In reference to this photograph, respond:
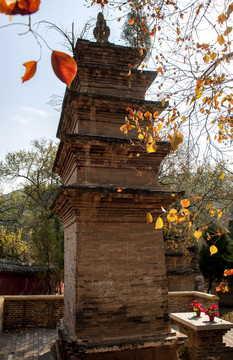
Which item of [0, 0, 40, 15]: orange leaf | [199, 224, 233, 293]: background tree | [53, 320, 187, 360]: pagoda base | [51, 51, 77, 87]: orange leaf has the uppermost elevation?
[0, 0, 40, 15]: orange leaf

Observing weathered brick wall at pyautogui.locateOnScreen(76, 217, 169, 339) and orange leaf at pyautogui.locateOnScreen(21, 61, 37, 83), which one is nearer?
orange leaf at pyautogui.locateOnScreen(21, 61, 37, 83)

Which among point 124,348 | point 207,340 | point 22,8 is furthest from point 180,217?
point 207,340

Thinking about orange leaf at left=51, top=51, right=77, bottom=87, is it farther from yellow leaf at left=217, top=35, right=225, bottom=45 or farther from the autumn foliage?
yellow leaf at left=217, top=35, right=225, bottom=45

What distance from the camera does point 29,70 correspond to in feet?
4.45

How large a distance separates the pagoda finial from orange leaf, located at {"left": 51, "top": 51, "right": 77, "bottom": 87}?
294 inches

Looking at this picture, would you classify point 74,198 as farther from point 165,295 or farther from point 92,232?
point 165,295

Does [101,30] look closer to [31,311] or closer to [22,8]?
[22,8]

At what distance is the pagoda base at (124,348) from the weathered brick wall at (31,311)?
19.6 feet

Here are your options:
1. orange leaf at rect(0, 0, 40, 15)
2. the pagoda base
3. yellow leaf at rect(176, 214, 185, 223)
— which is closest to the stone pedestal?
the pagoda base

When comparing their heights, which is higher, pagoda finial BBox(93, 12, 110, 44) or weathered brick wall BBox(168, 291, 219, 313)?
pagoda finial BBox(93, 12, 110, 44)

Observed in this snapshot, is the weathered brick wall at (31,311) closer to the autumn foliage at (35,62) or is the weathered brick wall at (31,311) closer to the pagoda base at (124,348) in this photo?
the pagoda base at (124,348)

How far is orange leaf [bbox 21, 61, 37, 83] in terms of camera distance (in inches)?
53.1

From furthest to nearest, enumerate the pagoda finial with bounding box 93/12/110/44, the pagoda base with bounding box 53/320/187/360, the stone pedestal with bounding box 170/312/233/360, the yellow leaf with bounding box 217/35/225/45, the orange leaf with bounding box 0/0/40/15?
the pagoda finial with bounding box 93/12/110/44, the stone pedestal with bounding box 170/312/233/360, the pagoda base with bounding box 53/320/187/360, the yellow leaf with bounding box 217/35/225/45, the orange leaf with bounding box 0/0/40/15

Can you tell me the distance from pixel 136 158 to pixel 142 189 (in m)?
0.88
